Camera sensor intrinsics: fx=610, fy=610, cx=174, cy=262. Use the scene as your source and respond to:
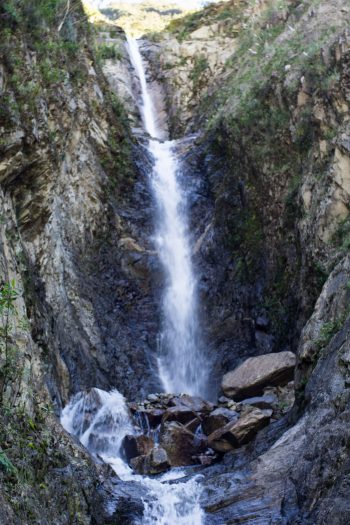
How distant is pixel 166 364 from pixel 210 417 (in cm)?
508

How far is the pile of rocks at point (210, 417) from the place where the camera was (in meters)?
11.6

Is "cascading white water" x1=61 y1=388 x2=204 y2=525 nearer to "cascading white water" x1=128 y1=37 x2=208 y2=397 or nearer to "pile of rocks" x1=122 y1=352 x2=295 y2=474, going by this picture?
"pile of rocks" x1=122 y1=352 x2=295 y2=474

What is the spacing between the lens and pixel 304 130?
17000 millimetres

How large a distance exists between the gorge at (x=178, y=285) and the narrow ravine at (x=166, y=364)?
5 centimetres

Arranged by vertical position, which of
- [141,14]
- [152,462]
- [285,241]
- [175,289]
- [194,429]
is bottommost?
[194,429]

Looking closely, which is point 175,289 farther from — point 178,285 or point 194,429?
point 194,429

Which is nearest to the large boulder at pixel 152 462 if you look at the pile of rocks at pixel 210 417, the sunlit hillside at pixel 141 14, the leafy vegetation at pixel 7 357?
the pile of rocks at pixel 210 417

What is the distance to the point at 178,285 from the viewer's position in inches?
762

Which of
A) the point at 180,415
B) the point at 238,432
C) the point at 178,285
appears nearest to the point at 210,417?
the point at 180,415

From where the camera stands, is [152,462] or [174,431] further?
[174,431]

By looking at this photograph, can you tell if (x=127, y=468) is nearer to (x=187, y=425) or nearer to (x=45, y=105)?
(x=187, y=425)

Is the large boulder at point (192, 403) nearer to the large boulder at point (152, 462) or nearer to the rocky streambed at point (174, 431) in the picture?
the rocky streambed at point (174, 431)

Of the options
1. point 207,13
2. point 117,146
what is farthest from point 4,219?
point 207,13

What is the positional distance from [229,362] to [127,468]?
6.09m
